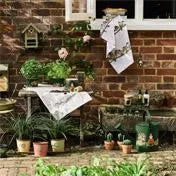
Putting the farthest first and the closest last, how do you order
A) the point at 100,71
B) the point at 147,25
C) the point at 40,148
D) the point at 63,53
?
the point at 100,71 → the point at 147,25 → the point at 63,53 → the point at 40,148

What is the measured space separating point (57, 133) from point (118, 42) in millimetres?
1732

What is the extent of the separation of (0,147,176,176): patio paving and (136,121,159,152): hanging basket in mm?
98

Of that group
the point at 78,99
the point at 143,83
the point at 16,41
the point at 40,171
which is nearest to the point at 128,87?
the point at 143,83

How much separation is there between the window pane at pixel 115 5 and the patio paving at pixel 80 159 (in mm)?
2080

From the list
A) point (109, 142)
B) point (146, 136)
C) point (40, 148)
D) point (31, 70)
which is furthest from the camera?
point (31, 70)

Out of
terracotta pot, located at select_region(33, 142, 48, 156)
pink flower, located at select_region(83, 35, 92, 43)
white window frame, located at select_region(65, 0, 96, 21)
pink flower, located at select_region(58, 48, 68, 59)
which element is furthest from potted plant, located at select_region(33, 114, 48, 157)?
white window frame, located at select_region(65, 0, 96, 21)

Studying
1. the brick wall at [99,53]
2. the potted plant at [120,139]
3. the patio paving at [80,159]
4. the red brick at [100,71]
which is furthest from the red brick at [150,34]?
the patio paving at [80,159]

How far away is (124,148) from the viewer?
719 centimetres

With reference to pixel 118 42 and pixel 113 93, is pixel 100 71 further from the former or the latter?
pixel 118 42

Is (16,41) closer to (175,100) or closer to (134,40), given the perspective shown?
(134,40)

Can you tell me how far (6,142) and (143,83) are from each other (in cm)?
218

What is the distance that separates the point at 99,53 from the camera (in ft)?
27.1

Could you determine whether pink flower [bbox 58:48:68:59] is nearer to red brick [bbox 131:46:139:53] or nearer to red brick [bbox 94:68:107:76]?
red brick [bbox 94:68:107:76]

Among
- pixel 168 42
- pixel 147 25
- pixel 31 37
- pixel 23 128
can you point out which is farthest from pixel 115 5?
pixel 23 128
